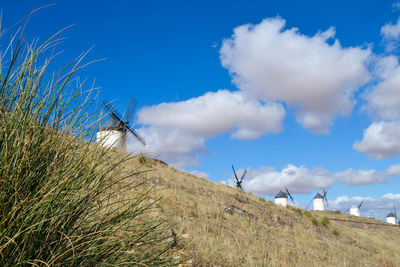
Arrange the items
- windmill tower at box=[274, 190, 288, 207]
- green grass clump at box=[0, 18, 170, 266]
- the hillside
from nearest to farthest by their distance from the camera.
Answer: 1. green grass clump at box=[0, 18, 170, 266]
2. the hillside
3. windmill tower at box=[274, 190, 288, 207]

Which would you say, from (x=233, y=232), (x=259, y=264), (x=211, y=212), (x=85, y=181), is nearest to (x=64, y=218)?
(x=85, y=181)

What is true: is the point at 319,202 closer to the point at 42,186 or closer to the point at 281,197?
the point at 281,197

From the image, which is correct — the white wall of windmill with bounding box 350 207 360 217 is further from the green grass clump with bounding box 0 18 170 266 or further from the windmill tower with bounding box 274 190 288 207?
the green grass clump with bounding box 0 18 170 266

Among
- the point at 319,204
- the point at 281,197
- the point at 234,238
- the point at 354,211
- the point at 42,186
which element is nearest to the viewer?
the point at 42,186

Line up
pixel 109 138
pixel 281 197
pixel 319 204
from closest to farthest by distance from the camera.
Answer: pixel 109 138, pixel 281 197, pixel 319 204

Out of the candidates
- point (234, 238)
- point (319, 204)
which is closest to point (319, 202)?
point (319, 204)

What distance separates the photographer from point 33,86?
8.81ft

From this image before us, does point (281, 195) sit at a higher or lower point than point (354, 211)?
lower

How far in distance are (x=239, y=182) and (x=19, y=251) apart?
4972cm

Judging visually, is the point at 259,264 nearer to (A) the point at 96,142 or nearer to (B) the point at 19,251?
(A) the point at 96,142

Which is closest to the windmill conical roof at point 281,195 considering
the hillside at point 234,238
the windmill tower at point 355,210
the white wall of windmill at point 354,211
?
the windmill tower at point 355,210

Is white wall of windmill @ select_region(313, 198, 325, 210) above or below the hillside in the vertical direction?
above

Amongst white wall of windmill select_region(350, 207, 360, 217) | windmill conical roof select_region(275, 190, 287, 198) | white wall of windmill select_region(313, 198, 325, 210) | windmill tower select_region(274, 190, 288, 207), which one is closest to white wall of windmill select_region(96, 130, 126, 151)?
windmill tower select_region(274, 190, 288, 207)

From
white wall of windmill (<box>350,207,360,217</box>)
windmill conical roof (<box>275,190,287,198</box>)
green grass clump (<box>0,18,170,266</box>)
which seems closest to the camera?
green grass clump (<box>0,18,170,266</box>)
